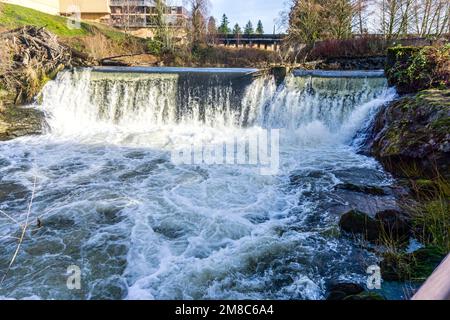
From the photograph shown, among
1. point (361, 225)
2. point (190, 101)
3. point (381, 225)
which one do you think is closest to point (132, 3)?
point (190, 101)

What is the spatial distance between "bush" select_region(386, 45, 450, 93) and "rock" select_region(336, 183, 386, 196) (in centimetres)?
440

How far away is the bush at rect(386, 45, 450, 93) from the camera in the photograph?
8961mm

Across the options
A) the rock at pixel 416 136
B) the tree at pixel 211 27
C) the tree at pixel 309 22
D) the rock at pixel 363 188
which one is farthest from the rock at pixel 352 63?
the tree at pixel 211 27

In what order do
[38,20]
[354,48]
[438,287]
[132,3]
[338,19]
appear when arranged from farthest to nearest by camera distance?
1. [132,3]
2. [38,20]
3. [338,19]
4. [354,48]
5. [438,287]

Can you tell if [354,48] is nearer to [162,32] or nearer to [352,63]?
[352,63]

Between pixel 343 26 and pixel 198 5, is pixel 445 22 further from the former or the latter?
pixel 198 5

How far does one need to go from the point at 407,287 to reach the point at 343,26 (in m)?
20.3

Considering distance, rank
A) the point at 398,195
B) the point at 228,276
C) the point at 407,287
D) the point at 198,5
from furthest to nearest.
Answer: the point at 198,5 → the point at 398,195 → the point at 228,276 → the point at 407,287

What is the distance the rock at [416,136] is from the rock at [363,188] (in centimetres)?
105

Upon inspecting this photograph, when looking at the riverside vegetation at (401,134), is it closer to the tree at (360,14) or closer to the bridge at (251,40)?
the tree at (360,14)

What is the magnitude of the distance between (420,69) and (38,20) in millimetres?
26010

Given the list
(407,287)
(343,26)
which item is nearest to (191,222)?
(407,287)

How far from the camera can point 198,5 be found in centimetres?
2973

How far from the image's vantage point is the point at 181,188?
6.95 metres
